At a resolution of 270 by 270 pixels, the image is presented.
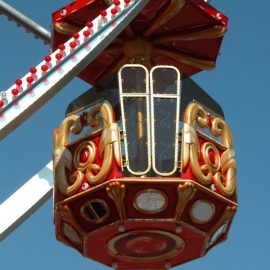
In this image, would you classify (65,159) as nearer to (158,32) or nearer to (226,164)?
(226,164)

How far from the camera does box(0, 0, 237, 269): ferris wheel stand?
19.6m

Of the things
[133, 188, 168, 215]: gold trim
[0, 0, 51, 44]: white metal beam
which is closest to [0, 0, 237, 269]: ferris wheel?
[133, 188, 168, 215]: gold trim

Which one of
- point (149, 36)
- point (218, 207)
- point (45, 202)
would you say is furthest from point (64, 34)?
point (218, 207)

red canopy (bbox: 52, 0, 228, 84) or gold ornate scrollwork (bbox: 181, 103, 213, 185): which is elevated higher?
red canopy (bbox: 52, 0, 228, 84)

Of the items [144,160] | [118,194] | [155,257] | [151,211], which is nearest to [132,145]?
[144,160]

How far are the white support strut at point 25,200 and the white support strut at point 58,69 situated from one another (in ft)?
9.27

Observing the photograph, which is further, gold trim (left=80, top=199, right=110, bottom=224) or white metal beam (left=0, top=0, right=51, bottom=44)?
white metal beam (left=0, top=0, right=51, bottom=44)

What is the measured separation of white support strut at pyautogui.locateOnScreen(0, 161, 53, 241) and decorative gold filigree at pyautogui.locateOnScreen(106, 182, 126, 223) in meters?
2.63

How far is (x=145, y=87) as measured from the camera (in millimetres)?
20547

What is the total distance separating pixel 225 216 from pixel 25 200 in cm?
362

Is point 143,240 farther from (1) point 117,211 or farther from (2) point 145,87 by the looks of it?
(2) point 145,87

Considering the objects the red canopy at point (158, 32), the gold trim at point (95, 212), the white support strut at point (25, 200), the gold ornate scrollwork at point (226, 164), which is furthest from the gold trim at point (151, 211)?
the red canopy at point (158, 32)

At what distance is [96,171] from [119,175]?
0.55 meters

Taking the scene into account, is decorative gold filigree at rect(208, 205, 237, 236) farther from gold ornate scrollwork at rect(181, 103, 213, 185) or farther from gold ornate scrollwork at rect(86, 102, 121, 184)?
gold ornate scrollwork at rect(86, 102, 121, 184)
